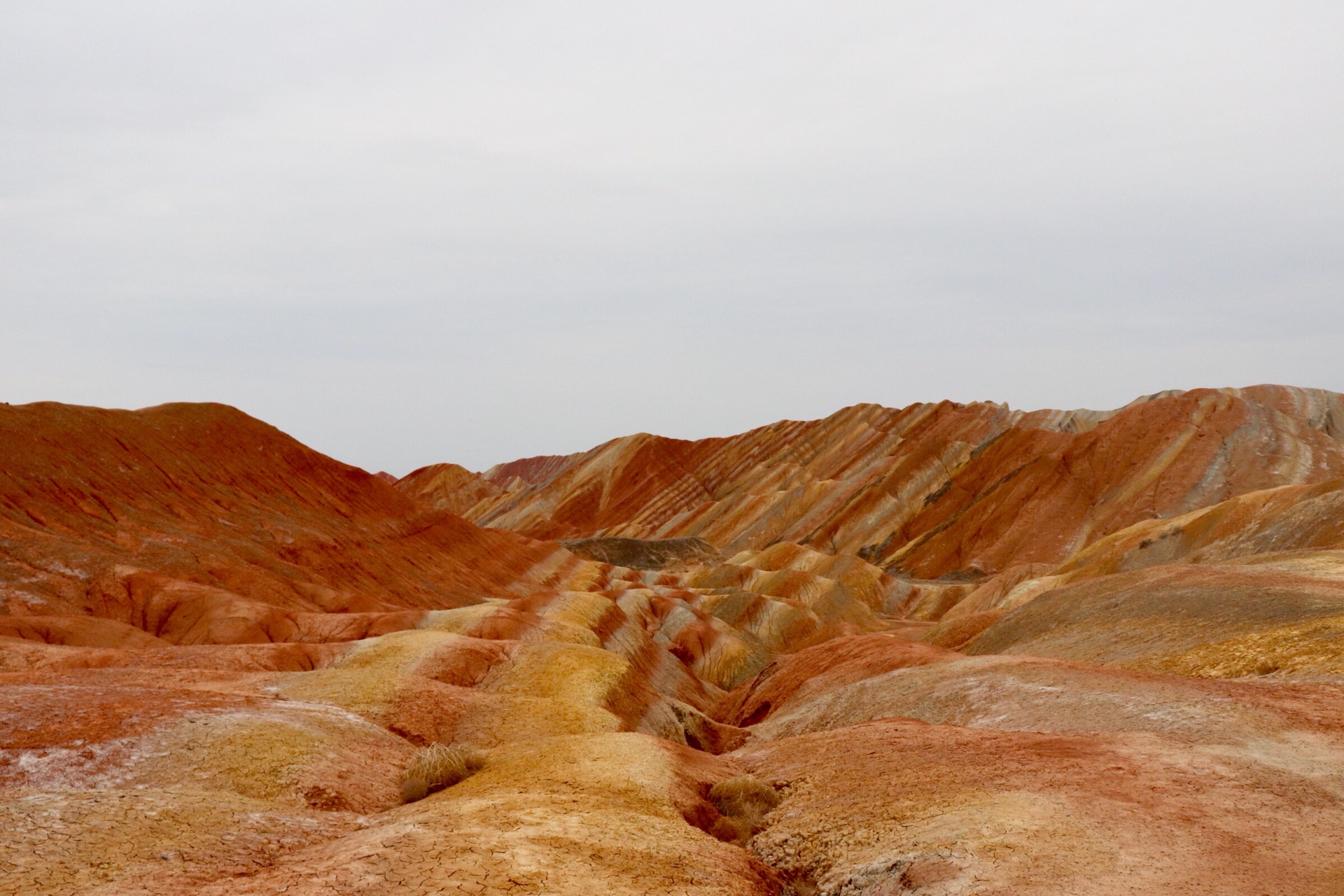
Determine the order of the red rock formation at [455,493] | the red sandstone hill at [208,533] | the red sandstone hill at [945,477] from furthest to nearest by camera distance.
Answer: the red rock formation at [455,493] < the red sandstone hill at [945,477] < the red sandstone hill at [208,533]

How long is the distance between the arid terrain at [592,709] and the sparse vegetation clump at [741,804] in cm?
7

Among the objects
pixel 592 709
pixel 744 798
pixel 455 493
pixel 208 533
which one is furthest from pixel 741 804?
pixel 455 493

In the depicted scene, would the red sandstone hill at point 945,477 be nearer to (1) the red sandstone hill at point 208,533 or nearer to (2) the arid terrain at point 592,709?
(2) the arid terrain at point 592,709

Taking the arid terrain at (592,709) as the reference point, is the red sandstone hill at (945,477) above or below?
above

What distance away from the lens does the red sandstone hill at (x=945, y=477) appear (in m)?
101

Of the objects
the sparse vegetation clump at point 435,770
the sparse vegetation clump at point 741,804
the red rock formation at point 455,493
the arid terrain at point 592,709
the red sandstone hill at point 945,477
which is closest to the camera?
the arid terrain at point 592,709

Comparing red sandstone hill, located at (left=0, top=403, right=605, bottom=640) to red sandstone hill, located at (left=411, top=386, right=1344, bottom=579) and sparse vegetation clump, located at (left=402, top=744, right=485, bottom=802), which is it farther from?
red sandstone hill, located at (left=411, top=386, right=1344, bottom=579)

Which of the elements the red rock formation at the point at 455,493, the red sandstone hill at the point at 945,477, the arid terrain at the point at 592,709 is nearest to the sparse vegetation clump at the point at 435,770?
the arid terrain at the point at 592,709

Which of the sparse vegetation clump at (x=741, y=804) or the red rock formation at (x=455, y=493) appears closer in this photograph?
the sparse vegetation clump at (x=741, y=804)

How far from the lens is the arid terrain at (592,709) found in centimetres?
1422

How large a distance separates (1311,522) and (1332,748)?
43.3 m

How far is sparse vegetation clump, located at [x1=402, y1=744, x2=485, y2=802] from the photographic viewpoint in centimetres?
1958

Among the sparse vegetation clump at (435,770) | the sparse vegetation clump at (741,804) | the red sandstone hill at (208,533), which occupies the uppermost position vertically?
the red sandstone hill at (208,533)

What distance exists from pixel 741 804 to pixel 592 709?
367 inches
